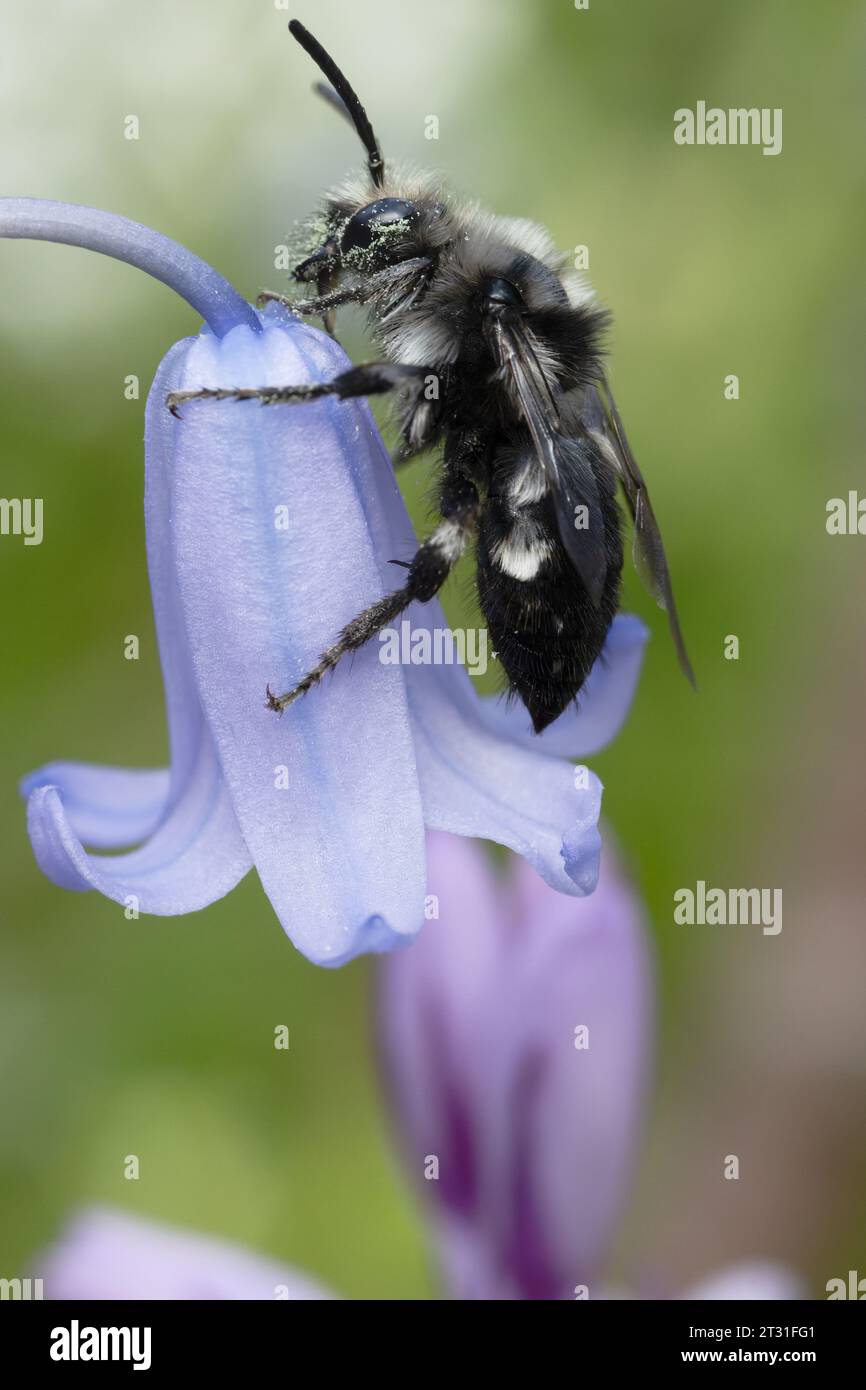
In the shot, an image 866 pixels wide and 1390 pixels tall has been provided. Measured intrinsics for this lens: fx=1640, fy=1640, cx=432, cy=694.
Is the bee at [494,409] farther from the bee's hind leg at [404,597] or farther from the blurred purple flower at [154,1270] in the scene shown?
the blurred purple flower at [154,1270]

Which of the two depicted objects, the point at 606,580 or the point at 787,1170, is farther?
the point at 787,1170

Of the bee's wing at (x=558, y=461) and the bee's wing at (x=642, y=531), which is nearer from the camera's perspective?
the bee's wing at (x=558, y=461)

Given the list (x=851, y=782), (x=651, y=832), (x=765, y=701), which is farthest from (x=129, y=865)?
(x=851, y=782)

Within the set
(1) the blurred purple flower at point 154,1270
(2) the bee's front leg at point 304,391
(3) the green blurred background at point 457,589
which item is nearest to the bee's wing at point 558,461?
(2) the bee's front leg at point 304,391

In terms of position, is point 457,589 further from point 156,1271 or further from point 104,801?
point 156,1271

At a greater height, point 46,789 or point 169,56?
point 169,56

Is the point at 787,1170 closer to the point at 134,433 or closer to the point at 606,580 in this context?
the point at 606,580

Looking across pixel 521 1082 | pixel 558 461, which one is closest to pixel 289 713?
pixel 558 461
